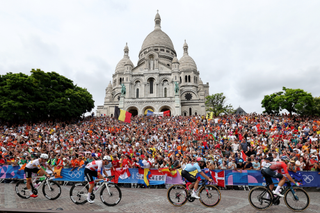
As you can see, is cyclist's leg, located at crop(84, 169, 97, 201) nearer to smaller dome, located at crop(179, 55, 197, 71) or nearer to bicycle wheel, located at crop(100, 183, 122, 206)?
bicycle wheel, located at crop(100, 183, 122, 206)

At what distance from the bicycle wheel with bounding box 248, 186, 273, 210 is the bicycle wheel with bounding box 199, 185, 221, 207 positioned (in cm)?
112

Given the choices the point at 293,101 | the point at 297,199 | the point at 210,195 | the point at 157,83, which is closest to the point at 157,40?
the point at 157,83

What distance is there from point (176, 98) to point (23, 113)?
29.2 meters

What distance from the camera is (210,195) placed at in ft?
23.0

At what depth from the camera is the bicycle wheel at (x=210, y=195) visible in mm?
6961

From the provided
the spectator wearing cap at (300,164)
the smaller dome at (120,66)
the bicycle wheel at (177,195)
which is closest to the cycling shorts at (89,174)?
the bicycle wheel at (177,195)

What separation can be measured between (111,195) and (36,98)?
30.1 m

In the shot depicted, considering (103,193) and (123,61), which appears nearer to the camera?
(103,193)

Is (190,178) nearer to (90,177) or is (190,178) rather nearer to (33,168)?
(90,177)

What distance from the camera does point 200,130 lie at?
20.3m

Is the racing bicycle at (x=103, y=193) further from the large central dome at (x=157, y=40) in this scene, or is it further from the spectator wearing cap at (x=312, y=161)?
the large central dome at (x=157, y=40)

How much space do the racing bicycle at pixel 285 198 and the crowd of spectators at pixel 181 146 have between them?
3091 millimetres

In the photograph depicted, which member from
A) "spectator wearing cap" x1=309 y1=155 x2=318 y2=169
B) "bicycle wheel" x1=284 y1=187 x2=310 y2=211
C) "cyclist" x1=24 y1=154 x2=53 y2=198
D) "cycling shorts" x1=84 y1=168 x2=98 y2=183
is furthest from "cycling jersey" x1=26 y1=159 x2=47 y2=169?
"spectator wearing cap" x1=309 y1=155 x2=318 y2=169

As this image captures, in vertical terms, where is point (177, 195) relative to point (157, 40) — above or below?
below
